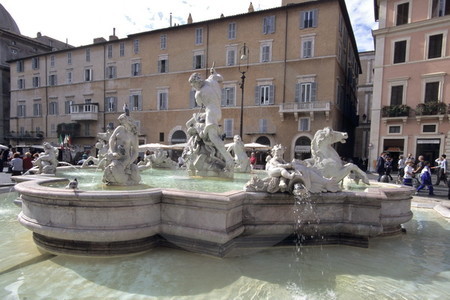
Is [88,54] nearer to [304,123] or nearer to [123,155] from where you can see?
[304,123]

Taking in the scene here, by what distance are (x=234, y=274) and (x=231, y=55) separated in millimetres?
26060

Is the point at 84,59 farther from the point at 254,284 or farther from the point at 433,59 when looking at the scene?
the point at 254,284

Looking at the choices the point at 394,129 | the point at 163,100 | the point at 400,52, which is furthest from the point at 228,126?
the point at 400,52

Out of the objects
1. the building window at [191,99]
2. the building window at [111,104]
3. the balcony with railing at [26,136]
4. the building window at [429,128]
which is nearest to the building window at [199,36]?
the building window at [191,99]

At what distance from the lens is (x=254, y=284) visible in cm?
302

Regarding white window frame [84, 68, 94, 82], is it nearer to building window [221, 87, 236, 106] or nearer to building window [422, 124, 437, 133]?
building window [221, 87, 236, 106]

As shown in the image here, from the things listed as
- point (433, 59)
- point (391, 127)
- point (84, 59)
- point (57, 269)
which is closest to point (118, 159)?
point (57, 269)

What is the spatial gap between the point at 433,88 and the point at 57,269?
2385 centimetres

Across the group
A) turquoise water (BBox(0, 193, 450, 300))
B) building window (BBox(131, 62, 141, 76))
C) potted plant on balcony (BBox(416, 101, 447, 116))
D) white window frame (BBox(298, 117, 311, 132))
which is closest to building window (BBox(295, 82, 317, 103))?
white window frame (BBox(298, 117, 311, 132))

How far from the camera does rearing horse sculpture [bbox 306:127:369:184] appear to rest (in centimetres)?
472

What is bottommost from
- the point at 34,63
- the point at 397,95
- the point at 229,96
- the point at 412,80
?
the point at 397,95

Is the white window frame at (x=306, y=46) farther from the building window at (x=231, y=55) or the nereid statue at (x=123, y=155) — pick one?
the nereid statue at (x=123, y=155)

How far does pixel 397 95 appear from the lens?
68.3 ft

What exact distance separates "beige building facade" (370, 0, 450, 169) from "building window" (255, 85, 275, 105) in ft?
27.2
